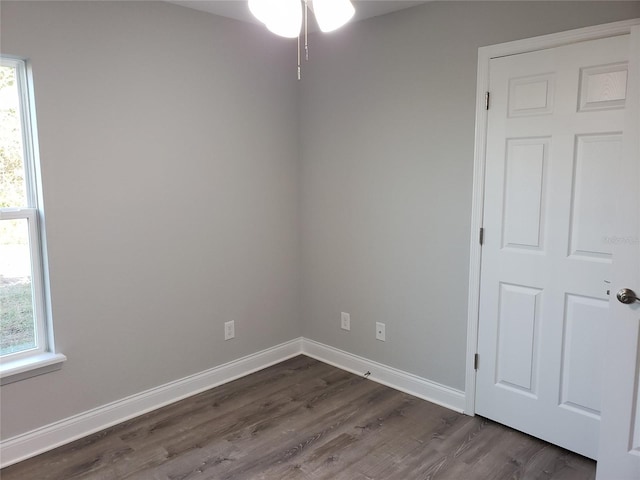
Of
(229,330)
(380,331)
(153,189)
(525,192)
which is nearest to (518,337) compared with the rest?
(525,192)

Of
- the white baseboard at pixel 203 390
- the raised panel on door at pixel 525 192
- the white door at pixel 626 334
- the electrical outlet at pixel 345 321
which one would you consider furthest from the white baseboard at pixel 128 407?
the white door at pixel 626 334

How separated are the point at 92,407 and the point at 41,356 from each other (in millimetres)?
419

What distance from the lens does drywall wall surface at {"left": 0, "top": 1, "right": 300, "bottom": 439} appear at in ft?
8.04

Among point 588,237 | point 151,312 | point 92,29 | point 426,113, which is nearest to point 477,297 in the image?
point 588,237

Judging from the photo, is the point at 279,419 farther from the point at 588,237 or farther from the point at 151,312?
the point at 588,237

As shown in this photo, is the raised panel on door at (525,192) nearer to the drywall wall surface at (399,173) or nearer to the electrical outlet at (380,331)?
the drywall wall surface at (399,173)

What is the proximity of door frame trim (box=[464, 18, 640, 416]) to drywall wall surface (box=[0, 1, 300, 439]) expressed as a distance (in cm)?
145

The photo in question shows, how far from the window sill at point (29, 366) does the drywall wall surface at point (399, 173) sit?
182 centimetres

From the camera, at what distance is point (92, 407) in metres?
2.67

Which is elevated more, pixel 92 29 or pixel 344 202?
pixel 92 29

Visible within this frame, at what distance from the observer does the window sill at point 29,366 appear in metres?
2.33

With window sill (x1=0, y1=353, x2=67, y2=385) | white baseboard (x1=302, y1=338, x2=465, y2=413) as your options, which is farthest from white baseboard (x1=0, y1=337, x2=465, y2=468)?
window sill (x1=0, y1=353, x2=67, y2=385)

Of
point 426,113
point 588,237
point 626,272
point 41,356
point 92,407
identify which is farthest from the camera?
point 426,113

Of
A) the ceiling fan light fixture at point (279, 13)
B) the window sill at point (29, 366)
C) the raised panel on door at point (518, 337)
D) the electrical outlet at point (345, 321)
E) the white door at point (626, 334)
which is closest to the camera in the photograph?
the ceiling fan light fixture at point (279, 13)
